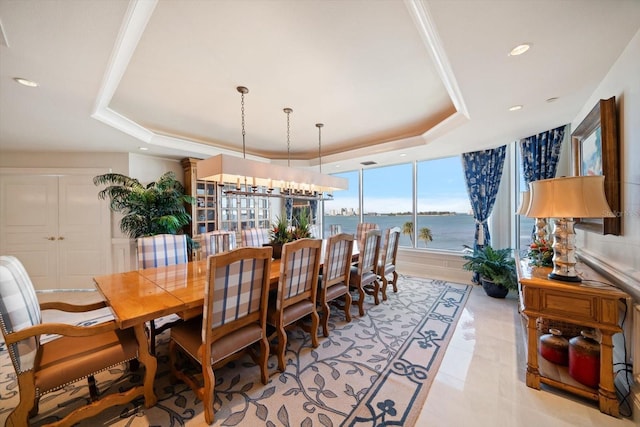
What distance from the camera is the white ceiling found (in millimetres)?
1384

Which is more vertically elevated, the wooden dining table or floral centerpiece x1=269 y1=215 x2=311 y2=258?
floral centerpiece x1=269 y1=215 x2=311 y2=258

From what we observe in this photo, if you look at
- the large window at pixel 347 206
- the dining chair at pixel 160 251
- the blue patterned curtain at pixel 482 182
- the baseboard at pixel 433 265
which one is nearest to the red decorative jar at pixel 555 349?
the blue patterned curtain at pixel 482 182

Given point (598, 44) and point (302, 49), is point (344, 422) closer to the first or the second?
point (302, 49)

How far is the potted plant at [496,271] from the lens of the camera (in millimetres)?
3396

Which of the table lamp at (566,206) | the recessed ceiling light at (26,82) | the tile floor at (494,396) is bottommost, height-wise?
the tile floor at (494,396)

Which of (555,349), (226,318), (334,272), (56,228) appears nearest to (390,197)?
(334,272)

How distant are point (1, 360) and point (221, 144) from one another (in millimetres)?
3688

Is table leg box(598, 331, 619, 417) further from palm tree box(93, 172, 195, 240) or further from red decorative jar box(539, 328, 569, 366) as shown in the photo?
palm tree box(93, 172, 195, 240)

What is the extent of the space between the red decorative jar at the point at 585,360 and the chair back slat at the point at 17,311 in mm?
3445

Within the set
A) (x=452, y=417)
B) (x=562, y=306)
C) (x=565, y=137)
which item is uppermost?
(x=565, y=137)

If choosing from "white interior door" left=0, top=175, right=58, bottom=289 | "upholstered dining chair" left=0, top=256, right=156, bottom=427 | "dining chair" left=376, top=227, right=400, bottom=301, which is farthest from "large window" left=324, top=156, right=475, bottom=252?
"white interior door" left=0, top=175, right=58, bottom=289

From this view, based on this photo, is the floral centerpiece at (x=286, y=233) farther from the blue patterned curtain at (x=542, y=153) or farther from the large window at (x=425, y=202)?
the blue patterned curtain at (x=542, y=153)

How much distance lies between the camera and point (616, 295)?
58.6 inches

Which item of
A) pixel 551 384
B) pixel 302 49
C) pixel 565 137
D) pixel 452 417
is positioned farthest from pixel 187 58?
pixel 565 137
